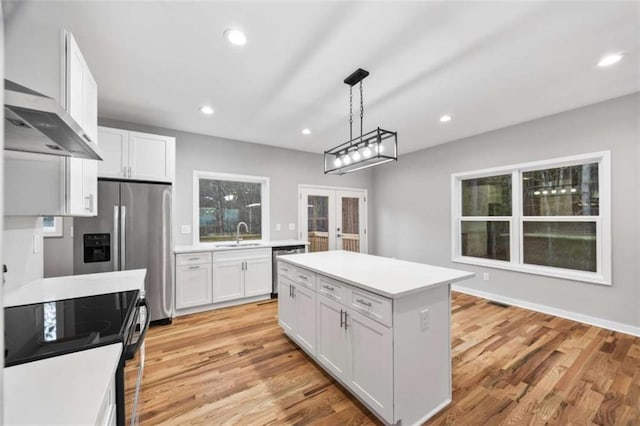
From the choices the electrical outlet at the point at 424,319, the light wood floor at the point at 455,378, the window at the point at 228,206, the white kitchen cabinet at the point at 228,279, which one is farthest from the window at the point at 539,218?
the white kitchen cabinet at the point at 228,279

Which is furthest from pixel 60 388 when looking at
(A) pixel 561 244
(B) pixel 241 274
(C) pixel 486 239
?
(C) pixel 486 239

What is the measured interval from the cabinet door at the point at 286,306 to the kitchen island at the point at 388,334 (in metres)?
0.44

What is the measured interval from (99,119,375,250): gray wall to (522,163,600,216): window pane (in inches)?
126

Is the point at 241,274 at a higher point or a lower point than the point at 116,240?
lower

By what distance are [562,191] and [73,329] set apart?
16.2 ft

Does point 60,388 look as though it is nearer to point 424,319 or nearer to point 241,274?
point 424,319

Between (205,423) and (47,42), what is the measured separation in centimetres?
250

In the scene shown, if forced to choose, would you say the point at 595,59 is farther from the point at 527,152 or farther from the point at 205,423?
the point at 205,423

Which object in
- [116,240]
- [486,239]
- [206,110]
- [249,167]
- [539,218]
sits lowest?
[486,239]

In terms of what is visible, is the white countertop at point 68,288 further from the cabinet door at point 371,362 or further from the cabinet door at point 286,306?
the cabinet door at point 371,362

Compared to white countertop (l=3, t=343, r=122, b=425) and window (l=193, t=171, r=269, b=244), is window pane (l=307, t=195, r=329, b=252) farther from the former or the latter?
white countertop (l=3, t=343, r=122, b=425)

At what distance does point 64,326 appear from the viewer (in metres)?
1.26

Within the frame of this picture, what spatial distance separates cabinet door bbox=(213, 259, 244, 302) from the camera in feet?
12.6

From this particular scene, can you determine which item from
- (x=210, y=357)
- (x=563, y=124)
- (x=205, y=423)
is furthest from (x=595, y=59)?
(x=210, y=357)
